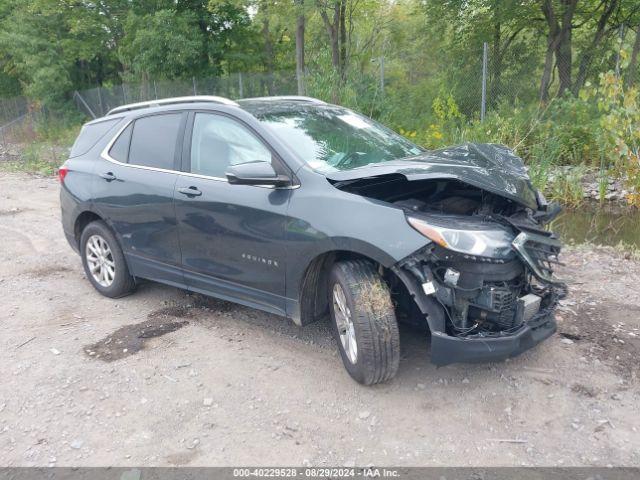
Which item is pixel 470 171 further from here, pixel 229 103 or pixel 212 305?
pixel 212 305

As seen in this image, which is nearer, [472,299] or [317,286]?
[472,299]

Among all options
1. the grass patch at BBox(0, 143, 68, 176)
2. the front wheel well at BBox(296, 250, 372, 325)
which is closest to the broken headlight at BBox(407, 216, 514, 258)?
the front wheel well at BBox(296, 250, 372, 325)

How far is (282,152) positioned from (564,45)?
1492 centimetres

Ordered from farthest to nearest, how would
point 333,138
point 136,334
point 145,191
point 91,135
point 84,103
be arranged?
1. point 84,103
2. point 91,135
3. point 145,191
4. point 136,334
5. point 333,138

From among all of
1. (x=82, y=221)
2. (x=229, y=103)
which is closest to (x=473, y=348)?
(x=229, y=103)

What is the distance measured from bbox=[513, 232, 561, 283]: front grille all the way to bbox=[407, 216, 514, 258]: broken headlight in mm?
63

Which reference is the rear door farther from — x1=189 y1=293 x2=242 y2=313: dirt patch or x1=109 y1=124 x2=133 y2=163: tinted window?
x1=189 y1=293 x2=242 y2=313: dirt patch

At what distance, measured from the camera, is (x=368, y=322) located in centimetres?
343

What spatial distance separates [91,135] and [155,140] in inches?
44.0

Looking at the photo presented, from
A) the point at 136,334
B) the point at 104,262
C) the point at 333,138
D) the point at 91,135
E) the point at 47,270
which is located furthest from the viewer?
the point at 47,270

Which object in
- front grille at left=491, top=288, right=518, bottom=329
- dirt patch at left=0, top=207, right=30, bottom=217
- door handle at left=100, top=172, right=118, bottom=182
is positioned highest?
door handle at left=100, top=172, right=118, bottom=182

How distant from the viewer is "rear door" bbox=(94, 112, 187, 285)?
469cm

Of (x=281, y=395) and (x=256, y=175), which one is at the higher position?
(x=256, y=175)

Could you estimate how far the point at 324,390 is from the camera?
147 inches
